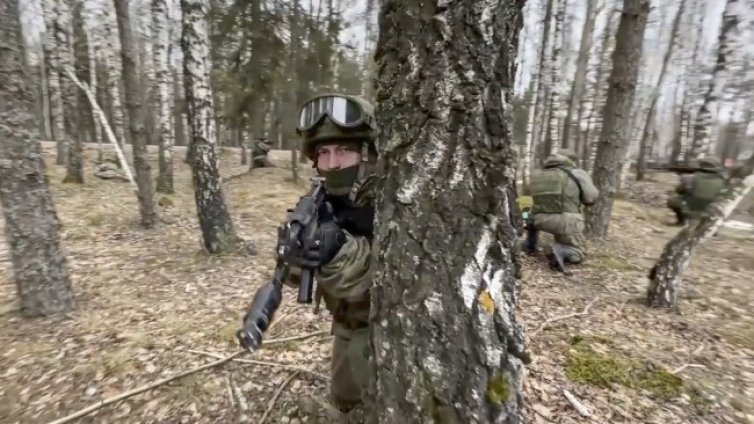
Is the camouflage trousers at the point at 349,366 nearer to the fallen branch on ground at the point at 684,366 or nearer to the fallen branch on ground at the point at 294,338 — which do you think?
the fallen branch on ground at the point at 294,338

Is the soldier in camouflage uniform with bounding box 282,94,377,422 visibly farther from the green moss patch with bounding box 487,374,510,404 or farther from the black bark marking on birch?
the green moss patch with bounding box 487,374,510,404

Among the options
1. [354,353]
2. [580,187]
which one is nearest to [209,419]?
[354,353]

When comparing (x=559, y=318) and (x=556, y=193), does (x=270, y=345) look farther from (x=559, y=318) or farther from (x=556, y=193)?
(x=556, y=193)

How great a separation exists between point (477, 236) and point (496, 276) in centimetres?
20

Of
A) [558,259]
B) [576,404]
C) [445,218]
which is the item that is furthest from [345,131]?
[558,259]

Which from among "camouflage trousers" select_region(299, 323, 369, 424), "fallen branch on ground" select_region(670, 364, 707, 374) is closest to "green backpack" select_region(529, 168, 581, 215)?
"fallen branch on ground" select_region(670, 364, 707, 374)

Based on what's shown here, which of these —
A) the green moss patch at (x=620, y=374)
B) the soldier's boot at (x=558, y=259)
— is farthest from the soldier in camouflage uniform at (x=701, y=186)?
the green moss patch at (x=620, y=374)

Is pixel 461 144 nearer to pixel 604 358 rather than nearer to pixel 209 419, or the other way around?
pixel 209 419

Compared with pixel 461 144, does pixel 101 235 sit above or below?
below

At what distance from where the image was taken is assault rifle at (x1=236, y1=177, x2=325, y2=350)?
156 cm

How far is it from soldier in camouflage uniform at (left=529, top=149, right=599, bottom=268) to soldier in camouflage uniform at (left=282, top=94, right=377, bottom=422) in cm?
441

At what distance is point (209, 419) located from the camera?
274 cm

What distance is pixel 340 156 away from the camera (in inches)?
88.4

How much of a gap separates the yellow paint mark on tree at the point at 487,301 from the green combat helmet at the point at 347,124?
0.82 metres
